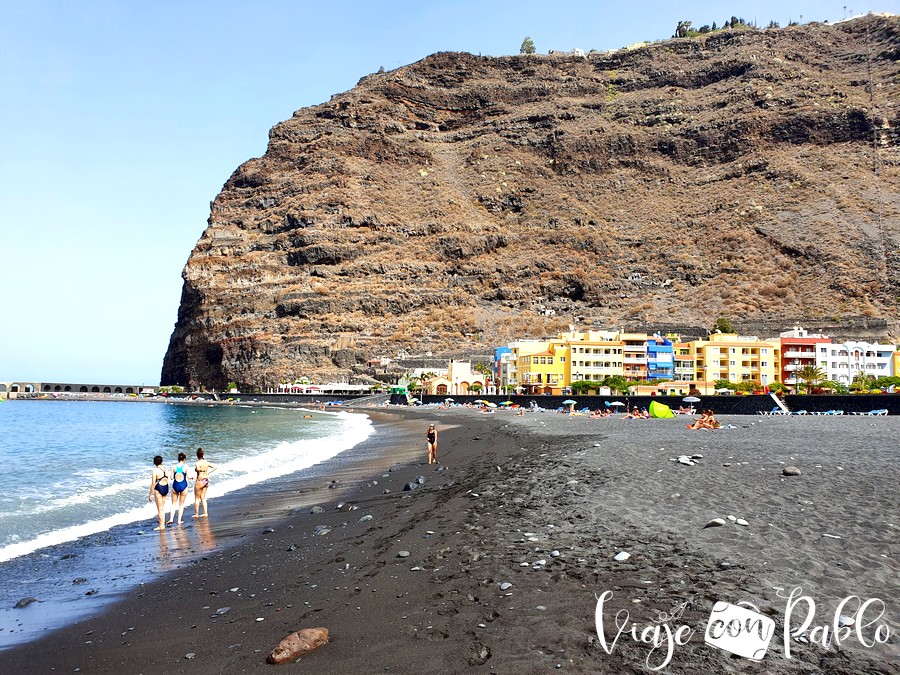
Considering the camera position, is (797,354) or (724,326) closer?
(797,354)

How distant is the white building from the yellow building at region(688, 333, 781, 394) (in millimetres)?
5703

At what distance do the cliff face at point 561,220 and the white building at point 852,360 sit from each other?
25599mm

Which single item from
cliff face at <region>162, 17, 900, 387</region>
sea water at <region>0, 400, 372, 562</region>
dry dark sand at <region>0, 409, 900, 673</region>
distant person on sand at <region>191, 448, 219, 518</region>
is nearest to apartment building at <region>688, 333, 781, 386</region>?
cliff face at <region>162, 17, 900, 387</region>

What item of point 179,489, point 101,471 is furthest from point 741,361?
point 179,489

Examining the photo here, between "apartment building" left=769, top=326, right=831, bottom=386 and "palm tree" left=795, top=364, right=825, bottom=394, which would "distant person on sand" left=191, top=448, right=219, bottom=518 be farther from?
"apartment building" left=769, top=326, right=831, bottom=386

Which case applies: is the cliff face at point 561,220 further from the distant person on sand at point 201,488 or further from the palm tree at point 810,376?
the distant person on sand at point 201,488

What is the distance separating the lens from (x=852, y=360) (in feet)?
294

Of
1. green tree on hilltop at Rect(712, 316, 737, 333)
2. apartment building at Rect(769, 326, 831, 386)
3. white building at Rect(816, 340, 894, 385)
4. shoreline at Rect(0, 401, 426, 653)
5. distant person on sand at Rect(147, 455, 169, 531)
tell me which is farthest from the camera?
green tree on hilltop at Rect(712, 316, 737, 333)

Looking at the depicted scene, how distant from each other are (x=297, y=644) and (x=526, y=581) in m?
2.33

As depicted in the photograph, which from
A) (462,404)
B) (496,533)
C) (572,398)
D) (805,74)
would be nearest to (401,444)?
(496,533)

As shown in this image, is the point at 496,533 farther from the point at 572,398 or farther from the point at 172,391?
the point at 172,391

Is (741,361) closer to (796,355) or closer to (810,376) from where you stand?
(796,355)

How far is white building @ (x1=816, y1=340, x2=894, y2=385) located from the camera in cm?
8944

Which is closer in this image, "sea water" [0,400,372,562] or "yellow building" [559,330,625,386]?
"sea water" [0,400,372,562]
